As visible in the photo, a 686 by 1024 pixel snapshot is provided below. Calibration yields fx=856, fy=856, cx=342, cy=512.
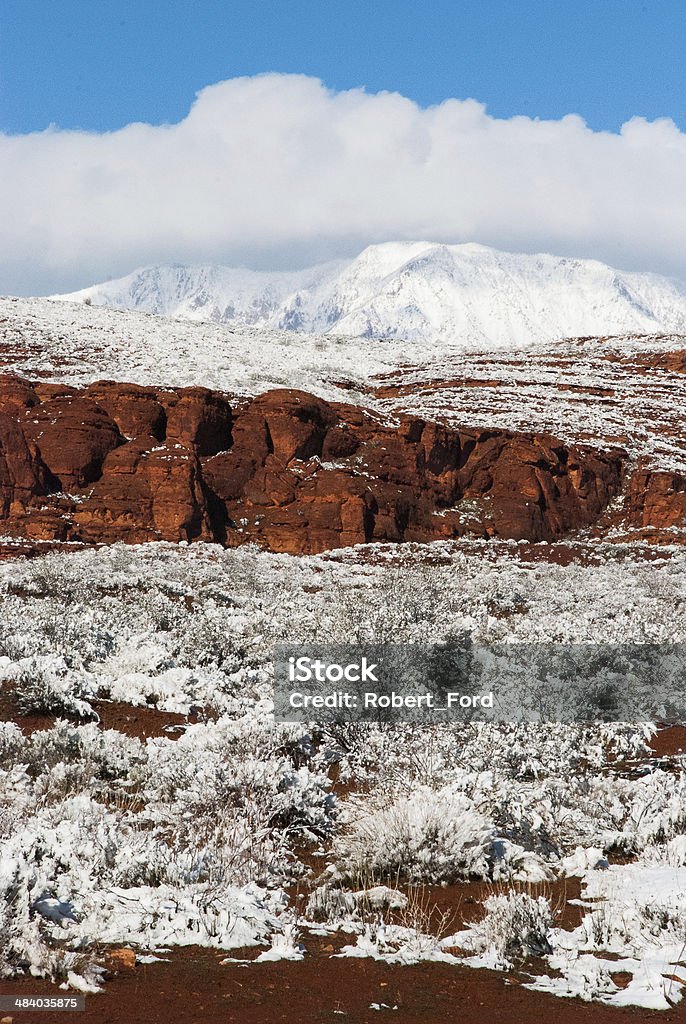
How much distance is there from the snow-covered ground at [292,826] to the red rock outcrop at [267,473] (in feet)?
63.5

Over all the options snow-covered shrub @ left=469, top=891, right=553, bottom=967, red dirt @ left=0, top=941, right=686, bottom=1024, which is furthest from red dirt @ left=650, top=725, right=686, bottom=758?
red dirt @ left=0, top=941, right=686, bottom=1024

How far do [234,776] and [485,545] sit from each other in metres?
29.3

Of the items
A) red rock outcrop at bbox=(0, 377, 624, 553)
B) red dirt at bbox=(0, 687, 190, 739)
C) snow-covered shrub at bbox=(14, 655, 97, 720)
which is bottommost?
red dirt at bbox=(0, 687, 190, 739)

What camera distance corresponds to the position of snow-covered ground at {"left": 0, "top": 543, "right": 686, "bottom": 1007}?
17.8ft

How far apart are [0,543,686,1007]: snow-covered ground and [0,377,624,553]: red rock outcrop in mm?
19355

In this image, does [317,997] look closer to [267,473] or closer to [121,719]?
[121,719]

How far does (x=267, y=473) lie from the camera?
38812mm

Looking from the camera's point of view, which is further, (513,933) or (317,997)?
(513,933)

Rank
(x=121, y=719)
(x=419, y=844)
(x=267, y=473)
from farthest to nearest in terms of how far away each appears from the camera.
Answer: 1. (x=267, y=473)
2. (x=121, y=719)
3. (x=419, y=844)

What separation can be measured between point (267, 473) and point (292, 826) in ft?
104

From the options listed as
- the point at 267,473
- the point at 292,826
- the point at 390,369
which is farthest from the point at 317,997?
the point at 390,369

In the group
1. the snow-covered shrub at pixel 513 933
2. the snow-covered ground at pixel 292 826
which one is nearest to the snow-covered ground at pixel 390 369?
the snow-covered ground at pixel 292 826

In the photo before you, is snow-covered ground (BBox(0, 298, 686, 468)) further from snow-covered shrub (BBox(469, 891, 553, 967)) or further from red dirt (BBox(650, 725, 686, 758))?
snow-covered shrub (BBox(469, 891, 553, 967))

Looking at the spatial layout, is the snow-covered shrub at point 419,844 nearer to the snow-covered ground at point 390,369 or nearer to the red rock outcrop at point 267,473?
the red rock outcrop at point 267,473
